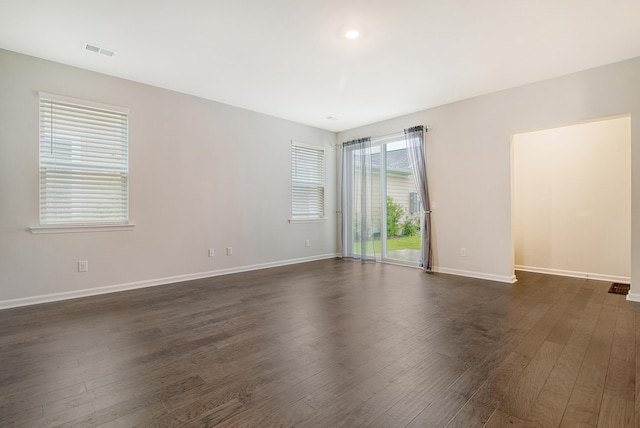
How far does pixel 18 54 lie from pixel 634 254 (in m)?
7.30

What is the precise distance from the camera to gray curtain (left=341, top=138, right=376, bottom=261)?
6234 millimetres

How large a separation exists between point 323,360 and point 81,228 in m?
3.43

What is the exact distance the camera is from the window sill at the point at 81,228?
347cm

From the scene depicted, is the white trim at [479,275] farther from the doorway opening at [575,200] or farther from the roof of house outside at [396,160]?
the roof of house outside at [396,160]

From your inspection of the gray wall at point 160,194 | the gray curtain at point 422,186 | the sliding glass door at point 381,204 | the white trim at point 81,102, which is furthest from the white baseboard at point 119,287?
the gray curtain at point 422,186

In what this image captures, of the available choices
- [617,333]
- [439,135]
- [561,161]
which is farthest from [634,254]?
[439,135]

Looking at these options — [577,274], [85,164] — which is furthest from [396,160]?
[85,164]

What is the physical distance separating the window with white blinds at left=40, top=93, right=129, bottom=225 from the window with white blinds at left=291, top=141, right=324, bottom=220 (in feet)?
9.52

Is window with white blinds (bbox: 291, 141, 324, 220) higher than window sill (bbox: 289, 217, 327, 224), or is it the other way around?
window with white blinds (bbox: 291, 141, 324, 220)

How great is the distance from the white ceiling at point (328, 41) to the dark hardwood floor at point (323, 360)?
2.78m

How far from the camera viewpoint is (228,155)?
5.06 meters

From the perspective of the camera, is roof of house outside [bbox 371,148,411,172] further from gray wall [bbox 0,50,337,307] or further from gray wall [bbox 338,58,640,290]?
gray wall [bbox 0,50,337,307]

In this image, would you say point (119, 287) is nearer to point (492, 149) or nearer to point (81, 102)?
point (81, 102)

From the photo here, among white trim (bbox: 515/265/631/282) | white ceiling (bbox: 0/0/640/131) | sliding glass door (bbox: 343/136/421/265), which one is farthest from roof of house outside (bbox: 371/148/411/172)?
white trim (bbox: 515/265/631/282)
